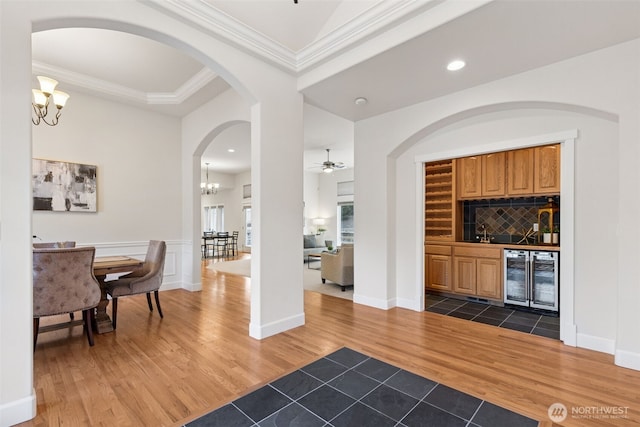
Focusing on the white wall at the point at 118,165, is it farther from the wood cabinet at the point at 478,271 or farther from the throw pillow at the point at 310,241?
the wood cabinet at the point at 478,271

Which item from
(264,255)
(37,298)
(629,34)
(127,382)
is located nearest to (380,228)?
(264,255)

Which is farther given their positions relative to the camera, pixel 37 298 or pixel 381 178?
pixel 381 178

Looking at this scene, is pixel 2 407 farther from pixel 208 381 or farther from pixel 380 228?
pixel 380 228

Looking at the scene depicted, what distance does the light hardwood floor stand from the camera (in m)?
1.98

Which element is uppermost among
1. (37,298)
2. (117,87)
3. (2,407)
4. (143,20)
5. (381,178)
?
(117,87)

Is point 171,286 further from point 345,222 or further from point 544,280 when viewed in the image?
point 345,222

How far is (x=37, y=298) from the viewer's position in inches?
99.6

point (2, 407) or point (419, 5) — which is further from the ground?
point (419, 5)

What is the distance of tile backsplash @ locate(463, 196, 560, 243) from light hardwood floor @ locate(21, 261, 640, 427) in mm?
1962

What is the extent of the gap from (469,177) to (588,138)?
2.03 m

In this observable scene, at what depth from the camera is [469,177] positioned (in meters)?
4.88

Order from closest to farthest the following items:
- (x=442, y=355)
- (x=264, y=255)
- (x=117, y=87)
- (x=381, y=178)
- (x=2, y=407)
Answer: (x=2, y=407), (x=442, y=355), (x=264, y=255), (x=381, y=178), (x=117, y=87)

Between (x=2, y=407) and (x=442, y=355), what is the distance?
3.14 meters

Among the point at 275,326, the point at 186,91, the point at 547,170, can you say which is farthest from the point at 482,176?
the point at 186,91
